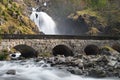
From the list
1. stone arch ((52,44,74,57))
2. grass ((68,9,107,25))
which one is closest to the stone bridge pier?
stone arch ((52,44,74,57))

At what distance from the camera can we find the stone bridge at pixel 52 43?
2544 inches

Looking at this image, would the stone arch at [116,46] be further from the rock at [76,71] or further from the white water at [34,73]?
the rock at [76,71]

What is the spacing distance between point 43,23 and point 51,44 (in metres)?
48.7

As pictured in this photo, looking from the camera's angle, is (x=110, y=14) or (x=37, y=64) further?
(x=110, y=14)

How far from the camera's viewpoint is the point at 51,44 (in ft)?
228

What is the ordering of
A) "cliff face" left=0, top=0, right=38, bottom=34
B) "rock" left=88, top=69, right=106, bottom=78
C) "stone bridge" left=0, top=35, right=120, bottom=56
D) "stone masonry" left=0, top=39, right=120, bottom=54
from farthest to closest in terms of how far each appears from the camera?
"cliff face" left=0, top=0, right=38, bottom=34, "stone bridge" left=0, top=35, right=120, bottom=56, "stone masonry" left=0, top=39, right=120, bottom=54, "rock" left=88, top=69, right=106, bottom=78

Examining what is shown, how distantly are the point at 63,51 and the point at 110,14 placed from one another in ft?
148

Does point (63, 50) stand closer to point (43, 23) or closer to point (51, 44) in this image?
point (51, 44)

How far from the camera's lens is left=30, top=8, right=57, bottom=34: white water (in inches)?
4579

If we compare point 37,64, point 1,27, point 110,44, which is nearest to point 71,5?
point 1,27

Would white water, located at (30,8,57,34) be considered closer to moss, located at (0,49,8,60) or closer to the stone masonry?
the stone masonry

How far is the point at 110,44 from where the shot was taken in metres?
78.9

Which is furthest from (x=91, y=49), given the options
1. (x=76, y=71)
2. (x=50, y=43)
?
(x=76, y=71)

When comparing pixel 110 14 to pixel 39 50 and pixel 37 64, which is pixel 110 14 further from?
pixel 37 64
